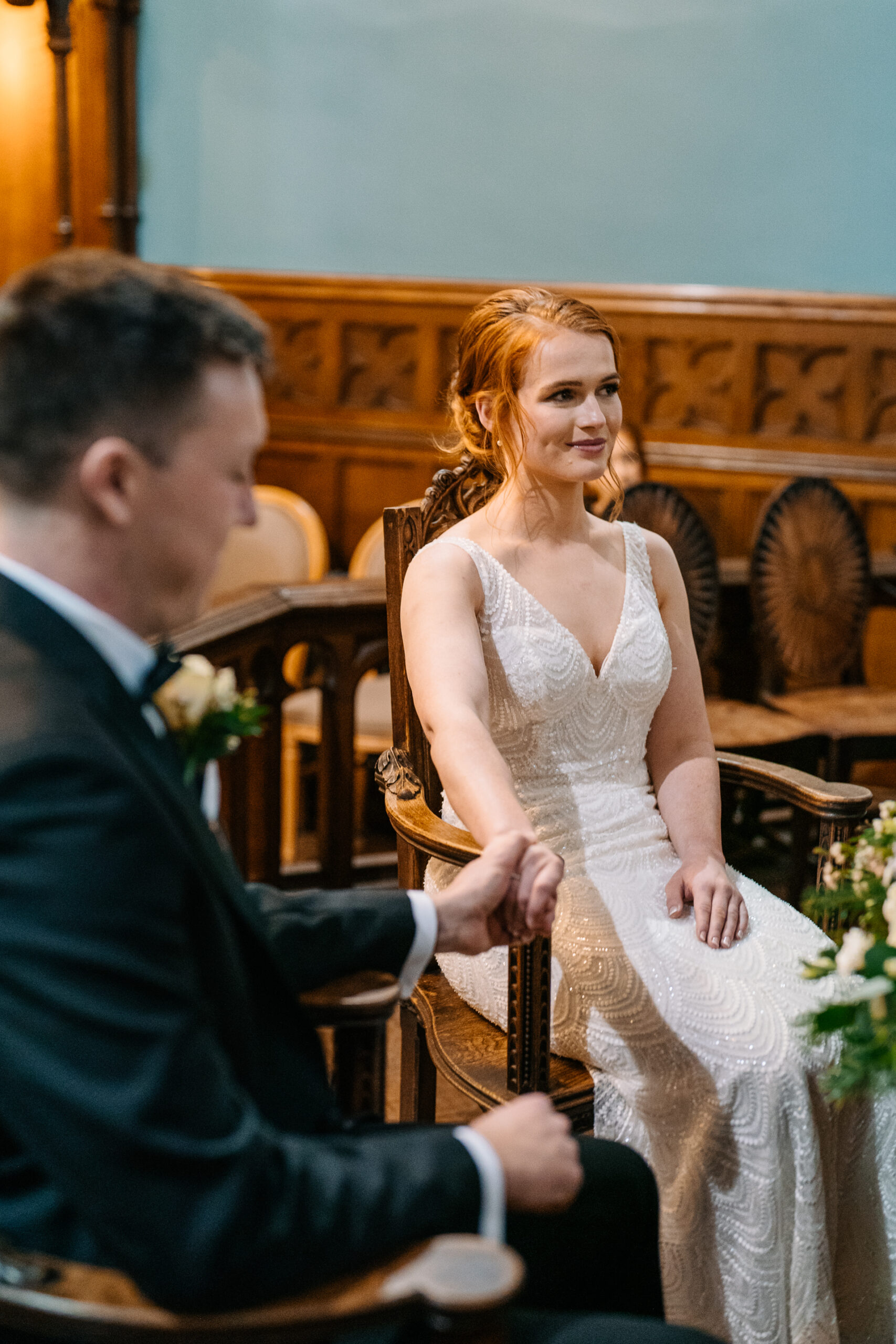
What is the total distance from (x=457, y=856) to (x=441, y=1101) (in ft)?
4.54

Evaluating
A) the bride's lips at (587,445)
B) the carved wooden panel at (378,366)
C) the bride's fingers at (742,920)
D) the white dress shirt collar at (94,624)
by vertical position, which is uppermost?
the carved wooden panel at (378,366)

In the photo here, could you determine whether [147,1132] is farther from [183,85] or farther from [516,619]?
[183,85]

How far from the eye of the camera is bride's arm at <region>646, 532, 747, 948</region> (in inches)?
80.3

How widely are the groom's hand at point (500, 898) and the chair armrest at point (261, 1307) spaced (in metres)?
0.56

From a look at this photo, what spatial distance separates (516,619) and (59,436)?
116 cm

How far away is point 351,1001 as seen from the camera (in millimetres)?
1438

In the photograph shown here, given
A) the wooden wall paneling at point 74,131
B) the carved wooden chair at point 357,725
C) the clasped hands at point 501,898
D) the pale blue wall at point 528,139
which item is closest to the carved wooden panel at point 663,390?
the pale blue wall at point 528,139

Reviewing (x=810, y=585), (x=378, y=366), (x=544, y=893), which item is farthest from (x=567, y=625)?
(x=378, y=366)

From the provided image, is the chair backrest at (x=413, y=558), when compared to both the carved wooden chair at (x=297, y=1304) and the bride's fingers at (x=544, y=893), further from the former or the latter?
the carved wooden chair at (x=297, y=1304)

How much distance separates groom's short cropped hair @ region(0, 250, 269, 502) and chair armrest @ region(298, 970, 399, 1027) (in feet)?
2.07

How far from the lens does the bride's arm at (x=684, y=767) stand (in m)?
2.04

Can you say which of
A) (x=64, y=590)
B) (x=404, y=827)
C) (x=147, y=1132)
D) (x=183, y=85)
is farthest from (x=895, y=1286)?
(x=183, y=85)

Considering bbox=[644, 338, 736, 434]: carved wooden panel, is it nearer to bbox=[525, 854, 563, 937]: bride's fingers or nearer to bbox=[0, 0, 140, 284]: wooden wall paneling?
bbox=[0, 0, 140, 284]: wooden wall paneling

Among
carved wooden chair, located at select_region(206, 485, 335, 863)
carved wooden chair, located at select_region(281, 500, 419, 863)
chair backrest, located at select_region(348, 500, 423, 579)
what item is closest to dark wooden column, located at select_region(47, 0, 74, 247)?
carved wooden chair, located at select_region(206, 485, 335, 863)
